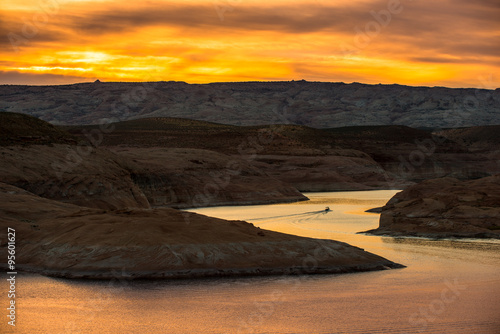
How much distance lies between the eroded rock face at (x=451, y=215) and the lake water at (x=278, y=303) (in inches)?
494

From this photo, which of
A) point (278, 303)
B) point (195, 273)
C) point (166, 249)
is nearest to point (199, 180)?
point (166, 249)

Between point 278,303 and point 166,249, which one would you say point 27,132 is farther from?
point 278,303

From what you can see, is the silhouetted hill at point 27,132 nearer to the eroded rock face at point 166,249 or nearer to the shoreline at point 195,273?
the eroded rock face at point 166,249

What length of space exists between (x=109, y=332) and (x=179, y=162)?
76.9 meters

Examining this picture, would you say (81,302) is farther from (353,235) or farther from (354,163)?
(354,163)

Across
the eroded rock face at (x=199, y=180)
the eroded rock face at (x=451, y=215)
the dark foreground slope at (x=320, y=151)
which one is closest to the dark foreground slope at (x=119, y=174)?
the eroded rock face at (x=199, y=180)

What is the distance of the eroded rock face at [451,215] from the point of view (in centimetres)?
4937

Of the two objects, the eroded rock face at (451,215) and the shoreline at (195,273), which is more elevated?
the eroded rock face at (451,215)

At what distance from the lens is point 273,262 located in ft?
109

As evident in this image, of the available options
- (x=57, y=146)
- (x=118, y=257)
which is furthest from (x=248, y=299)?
(x=57, y=146)

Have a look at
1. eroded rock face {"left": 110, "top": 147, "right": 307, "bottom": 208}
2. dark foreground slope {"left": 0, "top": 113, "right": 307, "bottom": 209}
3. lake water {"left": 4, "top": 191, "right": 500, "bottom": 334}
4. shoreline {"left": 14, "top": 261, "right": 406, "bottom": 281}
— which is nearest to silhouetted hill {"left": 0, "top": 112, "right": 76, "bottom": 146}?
dark foreground slope {"left": 0, "top": 113, "right": 307, "bottom": 209}

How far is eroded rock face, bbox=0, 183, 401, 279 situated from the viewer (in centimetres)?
3198

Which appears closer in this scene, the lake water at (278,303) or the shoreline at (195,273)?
the lake water at (278,303)

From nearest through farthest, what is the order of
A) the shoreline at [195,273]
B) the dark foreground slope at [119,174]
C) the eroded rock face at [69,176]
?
the shoreline at [195,273] → the eroded rock face at [69,176] → the dark foreground slope at [119,174]
